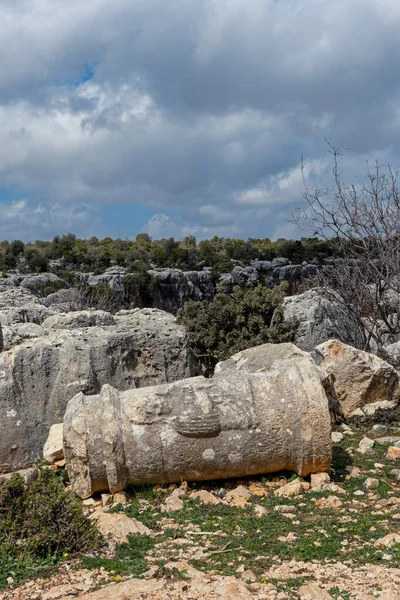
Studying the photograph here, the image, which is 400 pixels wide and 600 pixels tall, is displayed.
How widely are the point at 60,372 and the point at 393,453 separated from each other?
3.93m

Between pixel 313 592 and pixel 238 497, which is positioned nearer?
pixel 313 592

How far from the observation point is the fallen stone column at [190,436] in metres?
5.78

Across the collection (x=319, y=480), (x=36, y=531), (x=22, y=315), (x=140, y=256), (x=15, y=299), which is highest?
(x=140, y=256)

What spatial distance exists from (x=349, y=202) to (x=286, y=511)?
799 cm

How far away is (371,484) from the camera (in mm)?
5770

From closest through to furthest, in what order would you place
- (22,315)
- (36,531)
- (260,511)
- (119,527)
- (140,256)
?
(36,531) < (119,527) < (260,511) < (22,315) < (140,256)

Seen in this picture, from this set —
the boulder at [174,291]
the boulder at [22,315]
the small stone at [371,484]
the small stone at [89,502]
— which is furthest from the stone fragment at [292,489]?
the boulder at [174,291]

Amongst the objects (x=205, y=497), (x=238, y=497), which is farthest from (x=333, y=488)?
(x=205, y=497)

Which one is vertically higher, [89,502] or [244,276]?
[244,276]

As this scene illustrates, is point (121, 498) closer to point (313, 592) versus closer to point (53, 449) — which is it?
point (53, 449)

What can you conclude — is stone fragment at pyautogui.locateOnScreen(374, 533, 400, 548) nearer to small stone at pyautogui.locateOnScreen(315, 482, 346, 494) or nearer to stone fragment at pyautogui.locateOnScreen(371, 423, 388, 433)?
small stone at pyautogui.locateOnScreen(315, 482, 346, 494)

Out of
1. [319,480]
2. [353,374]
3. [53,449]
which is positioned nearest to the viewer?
[319,480]

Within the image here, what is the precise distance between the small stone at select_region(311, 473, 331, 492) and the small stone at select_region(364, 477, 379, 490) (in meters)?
0.36

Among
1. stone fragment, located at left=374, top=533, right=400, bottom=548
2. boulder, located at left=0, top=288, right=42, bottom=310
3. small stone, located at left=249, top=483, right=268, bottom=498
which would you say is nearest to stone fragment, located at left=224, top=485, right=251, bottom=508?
small stone, located at left=249, top=483, right=268, bottom=498
